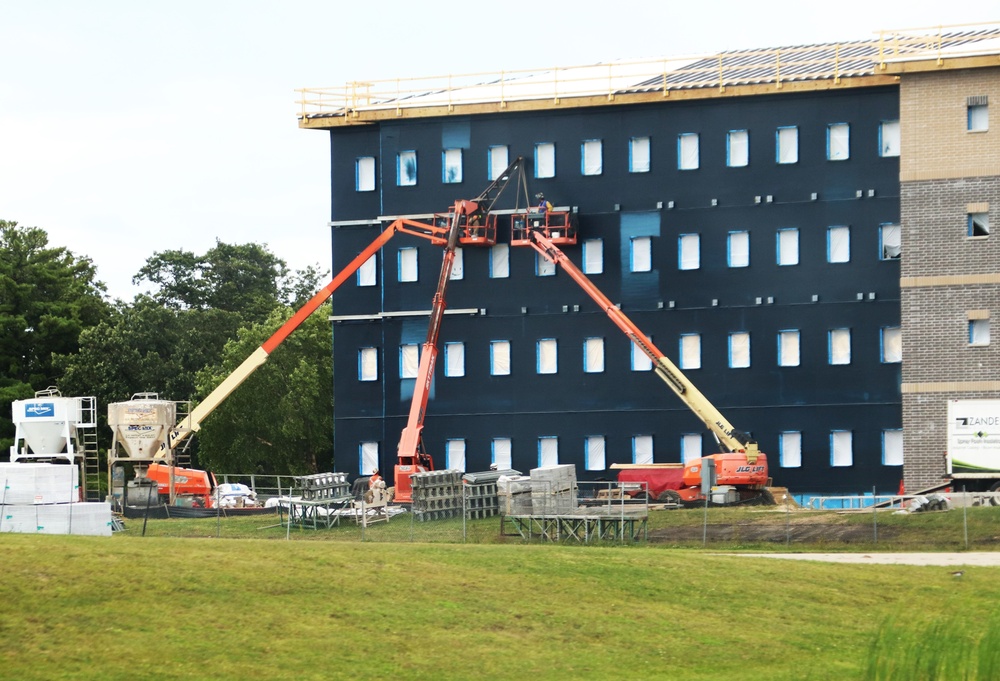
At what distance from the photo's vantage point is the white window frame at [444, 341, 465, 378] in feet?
222

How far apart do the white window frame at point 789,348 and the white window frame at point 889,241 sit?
4.52m

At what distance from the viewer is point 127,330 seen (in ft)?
343

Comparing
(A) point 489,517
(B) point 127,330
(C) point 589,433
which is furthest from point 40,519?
(B) point 127,330

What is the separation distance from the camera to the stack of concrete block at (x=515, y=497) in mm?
50250

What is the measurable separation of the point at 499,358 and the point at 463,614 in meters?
37.1

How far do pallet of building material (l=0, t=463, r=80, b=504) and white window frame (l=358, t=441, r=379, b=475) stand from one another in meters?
17.5

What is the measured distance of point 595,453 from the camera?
6531 cm

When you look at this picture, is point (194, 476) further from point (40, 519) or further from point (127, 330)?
point (127, 330)

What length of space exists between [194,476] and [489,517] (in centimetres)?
1650

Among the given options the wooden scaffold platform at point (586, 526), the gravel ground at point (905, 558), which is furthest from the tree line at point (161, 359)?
the gravel ground at point (905, 558)

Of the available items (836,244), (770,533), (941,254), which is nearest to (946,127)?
(941,254)

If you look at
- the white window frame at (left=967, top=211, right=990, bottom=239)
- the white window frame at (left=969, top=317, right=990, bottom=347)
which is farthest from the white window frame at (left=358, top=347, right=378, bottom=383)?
the white window frame at (left=967, top=211, right=990, bottom=239)

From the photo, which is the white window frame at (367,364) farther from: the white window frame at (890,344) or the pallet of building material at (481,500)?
the white window frame at (890,344)

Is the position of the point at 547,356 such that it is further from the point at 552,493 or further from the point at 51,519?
the point at 51,519
